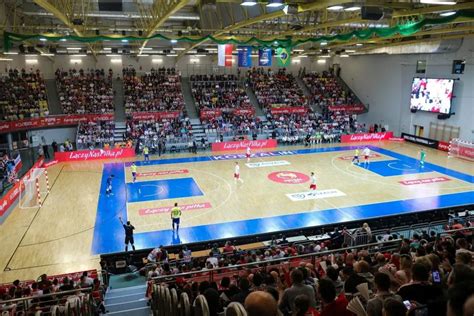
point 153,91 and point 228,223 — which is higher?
point 153,91

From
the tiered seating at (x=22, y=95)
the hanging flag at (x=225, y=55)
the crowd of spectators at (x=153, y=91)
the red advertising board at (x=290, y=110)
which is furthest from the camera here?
the red advertising board at (x=290, y=110)

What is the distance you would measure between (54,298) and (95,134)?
2792 centimetres

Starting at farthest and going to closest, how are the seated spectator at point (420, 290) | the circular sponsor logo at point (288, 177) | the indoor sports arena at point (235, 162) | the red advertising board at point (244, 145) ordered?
1. the red advertising board at point (244, 145)
2. the circular sponsor logo at point (288, 177)
3. the indoor sports arena at point (235, 162)
4. the seated spectator at point (420, 290)

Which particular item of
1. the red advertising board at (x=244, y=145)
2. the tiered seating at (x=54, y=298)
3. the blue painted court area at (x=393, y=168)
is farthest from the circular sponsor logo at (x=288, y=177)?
the tiered seating at (x=54, y=298)

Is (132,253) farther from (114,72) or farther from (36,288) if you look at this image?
(114,72)

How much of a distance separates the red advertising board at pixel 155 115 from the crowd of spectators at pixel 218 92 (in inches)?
125

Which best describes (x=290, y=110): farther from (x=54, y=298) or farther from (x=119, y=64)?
(x=54, y=298)

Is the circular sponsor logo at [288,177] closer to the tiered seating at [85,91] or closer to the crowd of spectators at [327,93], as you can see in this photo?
the crowd of spectators at [327,93]

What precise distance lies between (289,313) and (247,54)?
2147 cm

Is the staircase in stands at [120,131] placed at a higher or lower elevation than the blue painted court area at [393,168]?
higher

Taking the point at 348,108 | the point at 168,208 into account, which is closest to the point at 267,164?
the point at 168,208

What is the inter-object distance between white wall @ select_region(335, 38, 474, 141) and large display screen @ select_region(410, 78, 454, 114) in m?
0.61

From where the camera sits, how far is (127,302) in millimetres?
9945

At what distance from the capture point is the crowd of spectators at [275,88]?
43.9m
